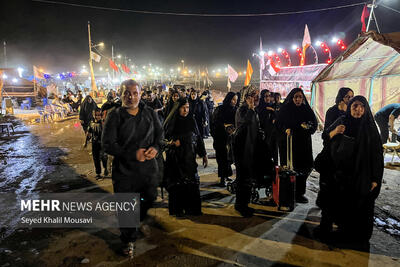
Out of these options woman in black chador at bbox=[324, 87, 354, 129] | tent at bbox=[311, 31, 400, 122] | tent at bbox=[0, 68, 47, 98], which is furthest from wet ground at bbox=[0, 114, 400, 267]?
tent at bbox=[0, 68, 47, 98]

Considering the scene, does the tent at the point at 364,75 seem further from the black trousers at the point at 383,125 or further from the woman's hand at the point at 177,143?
the woman's hand at the point at 177,143

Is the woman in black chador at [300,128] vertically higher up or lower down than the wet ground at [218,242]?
higher up

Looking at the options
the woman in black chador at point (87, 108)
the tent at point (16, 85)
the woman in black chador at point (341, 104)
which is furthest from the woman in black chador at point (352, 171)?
the tent at point (16, 85)

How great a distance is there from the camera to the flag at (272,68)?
18.3 metres

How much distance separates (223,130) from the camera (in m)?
5.27

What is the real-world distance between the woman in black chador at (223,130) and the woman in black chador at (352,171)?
208cm

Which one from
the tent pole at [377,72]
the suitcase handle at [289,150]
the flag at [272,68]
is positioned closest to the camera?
the suitcase handle at [289,150]

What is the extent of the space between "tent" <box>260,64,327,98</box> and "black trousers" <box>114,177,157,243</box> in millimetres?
12284

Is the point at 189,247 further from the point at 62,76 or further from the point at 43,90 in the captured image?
the point at 62,76

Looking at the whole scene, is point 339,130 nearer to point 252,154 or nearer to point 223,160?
point 252,154

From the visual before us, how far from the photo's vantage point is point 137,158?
8.87 ft

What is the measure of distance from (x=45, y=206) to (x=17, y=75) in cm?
3145

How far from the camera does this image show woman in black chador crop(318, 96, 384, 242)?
2875 mm

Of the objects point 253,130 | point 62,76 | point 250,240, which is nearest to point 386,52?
point 253,130
